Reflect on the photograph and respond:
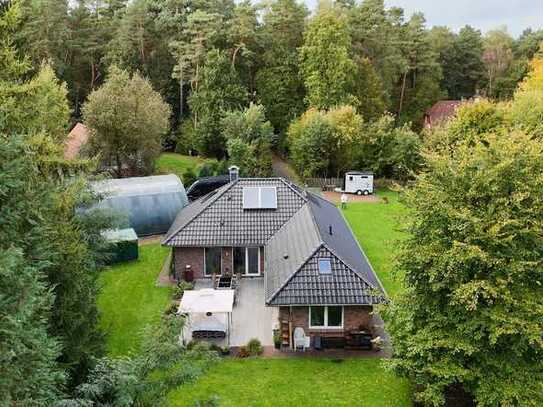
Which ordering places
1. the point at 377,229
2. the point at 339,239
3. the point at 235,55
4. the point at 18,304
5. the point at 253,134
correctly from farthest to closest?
the point at 235,55 < the point at 253,134 < the point at 377,229 < the point at 339,239 < the point at 18,304

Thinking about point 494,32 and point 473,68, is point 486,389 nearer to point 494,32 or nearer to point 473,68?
point 473,68

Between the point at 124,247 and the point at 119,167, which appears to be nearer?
the point at 124,247

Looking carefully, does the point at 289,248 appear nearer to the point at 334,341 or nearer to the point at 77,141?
the point at 334,341

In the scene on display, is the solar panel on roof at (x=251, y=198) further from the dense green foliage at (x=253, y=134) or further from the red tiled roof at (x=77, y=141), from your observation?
the red tiled roof at (x=77, y=141)

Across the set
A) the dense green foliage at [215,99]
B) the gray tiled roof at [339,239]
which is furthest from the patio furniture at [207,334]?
the dense green foliage at [215,99]

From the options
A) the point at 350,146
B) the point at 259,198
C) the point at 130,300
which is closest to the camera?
the point at 130,300

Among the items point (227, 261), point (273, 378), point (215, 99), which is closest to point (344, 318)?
point (273, 378)
